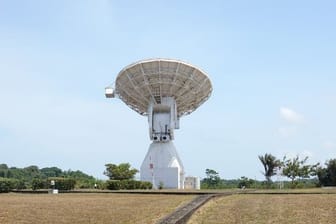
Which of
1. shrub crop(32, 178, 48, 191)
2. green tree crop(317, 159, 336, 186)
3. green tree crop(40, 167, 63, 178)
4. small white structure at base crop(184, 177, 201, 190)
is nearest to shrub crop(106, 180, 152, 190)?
shrub crop(32, 178, 48, 191)

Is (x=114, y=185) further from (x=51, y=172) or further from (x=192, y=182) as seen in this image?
(x=51, y=172)

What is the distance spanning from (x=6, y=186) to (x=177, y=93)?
25.2 meters

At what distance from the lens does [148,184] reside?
57.0m

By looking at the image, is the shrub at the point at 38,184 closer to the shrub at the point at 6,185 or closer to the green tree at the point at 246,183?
the shrub at the point at 6,185

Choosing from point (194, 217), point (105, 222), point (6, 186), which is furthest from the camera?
point (6, 186)

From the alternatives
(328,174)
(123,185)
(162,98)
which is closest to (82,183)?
(123,185)

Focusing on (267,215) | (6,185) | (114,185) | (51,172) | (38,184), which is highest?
(51,172)

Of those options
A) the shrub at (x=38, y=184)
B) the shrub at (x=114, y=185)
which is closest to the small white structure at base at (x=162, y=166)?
the shrub at (x=114, y=185)

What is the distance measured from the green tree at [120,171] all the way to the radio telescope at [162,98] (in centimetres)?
655

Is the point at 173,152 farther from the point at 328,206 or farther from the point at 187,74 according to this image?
the point at 328,206

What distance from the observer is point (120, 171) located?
71.8m

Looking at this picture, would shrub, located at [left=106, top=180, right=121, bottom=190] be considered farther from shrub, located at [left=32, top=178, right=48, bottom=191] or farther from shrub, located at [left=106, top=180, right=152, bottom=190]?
shrub, located at [left=32, top=178, right=48, bottom=191]

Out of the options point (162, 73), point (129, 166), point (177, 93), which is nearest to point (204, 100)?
point (177, 93)

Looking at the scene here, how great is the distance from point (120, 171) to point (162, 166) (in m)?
9.54
